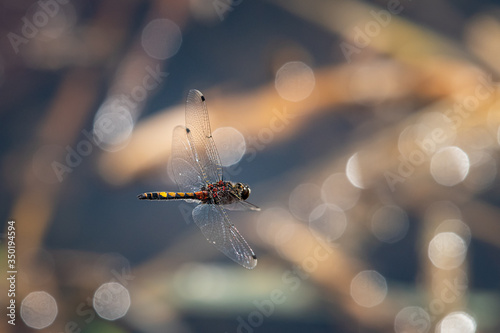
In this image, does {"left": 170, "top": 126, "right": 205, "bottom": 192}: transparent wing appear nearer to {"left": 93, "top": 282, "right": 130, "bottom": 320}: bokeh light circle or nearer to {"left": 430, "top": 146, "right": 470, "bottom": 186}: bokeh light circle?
{"left": 93, "top": 282, "right": 130, "bottom": 320}: bokeh light circle

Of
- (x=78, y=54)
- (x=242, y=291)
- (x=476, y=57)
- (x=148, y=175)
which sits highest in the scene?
(x=476, y=57)

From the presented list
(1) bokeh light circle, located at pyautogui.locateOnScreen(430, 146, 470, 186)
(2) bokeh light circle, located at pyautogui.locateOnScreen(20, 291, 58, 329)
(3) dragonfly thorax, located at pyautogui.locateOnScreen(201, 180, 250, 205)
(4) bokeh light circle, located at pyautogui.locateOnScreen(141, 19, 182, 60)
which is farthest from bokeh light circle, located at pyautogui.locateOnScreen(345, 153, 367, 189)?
(2) bokeh light circle, located at pyautogui.locateOnScreen(20, 291, 58, 329)

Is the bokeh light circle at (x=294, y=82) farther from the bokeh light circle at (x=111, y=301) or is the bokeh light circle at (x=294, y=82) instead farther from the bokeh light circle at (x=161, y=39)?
the bokeh light circle at (x=111, y=301)

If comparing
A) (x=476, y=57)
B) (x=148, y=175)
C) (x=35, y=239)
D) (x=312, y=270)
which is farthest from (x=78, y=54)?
A: (x=476, y=57)

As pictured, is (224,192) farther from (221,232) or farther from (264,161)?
(264,161)

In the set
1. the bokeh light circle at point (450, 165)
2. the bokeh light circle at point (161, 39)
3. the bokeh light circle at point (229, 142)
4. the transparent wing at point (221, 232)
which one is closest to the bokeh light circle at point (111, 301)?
the bokeh light circle at point (229, 142)

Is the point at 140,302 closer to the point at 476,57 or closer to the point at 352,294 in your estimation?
the point at 352,294
